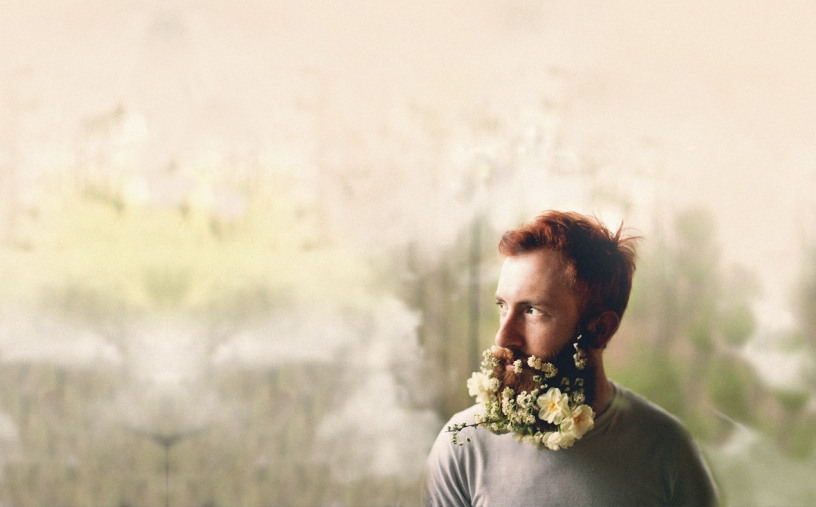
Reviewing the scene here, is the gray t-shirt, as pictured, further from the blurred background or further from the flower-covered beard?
the blurred background

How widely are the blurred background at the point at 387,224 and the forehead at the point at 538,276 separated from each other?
63cm

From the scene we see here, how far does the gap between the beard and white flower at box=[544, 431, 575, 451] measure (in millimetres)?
132

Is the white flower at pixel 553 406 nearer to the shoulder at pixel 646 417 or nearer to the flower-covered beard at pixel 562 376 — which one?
the flower-covered beard at pixel 562 376

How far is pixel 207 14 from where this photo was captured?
289 cm

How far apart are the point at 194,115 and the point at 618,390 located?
1.85 m

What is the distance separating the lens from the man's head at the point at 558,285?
214cm

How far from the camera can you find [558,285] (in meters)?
2.13

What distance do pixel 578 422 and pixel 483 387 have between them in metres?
0.29

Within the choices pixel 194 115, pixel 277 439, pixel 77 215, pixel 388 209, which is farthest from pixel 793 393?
pixel 77 215

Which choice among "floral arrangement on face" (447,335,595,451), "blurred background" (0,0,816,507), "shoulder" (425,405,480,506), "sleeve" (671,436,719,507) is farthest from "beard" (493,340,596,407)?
"blurred background" (0,0,816,507)

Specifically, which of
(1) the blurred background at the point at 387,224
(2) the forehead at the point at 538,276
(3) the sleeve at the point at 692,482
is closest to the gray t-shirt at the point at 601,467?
(3) the sleeve at the point at 692,482

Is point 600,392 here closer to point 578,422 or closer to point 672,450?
point 578,422

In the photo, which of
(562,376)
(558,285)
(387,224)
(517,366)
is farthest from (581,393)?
(387,224)

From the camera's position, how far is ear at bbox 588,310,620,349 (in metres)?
2.18
